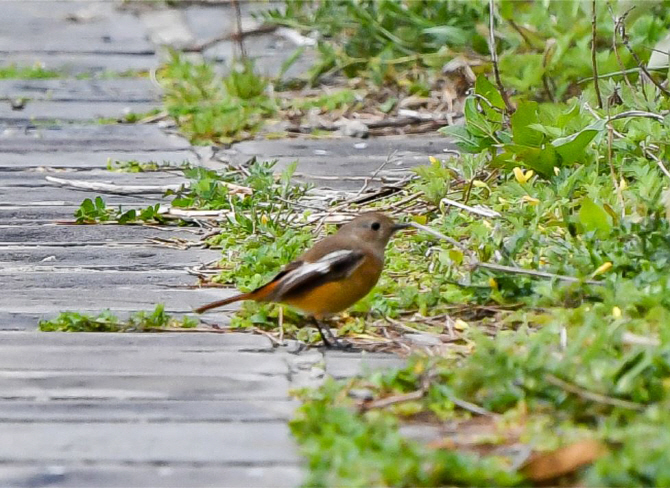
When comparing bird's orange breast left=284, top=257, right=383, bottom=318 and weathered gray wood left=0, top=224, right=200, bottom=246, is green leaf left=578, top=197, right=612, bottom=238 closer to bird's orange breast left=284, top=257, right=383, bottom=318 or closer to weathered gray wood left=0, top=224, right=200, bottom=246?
bird's orange breast left=284, top=257, right=383, bottom=318

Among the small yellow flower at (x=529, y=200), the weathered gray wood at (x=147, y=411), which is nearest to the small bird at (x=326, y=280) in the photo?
the weathered gray wood at (x=147, y=411)

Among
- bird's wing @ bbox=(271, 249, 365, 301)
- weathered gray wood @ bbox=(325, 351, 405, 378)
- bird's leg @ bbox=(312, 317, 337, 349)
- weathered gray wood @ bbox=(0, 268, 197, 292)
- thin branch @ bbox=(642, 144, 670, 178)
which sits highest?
thin branch @ bbox=(642, 144, 670, 178)

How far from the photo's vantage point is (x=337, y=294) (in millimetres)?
3549

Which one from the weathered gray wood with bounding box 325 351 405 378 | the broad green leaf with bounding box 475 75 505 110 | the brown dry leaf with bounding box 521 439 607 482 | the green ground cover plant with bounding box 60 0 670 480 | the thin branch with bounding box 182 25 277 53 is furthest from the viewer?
the thin branch with bounding box 182 25 277 53

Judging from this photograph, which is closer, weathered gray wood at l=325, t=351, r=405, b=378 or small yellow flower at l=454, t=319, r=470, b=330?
weathered gray wood at l=325, t=351, r=405, b=378

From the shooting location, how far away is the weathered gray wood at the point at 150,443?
2.64 metres

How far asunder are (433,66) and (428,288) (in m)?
3.23

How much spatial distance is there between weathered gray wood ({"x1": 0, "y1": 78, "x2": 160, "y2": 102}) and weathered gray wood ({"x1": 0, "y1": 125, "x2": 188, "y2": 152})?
687 millimetres

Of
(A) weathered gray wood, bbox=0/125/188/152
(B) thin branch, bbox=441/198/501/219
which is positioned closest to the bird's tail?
(B) thin branch, bbox=441/198/501/219

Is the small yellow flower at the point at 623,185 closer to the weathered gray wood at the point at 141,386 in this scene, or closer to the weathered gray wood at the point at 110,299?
the weathered gray wood at the point at 110,299

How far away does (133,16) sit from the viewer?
10.0 m

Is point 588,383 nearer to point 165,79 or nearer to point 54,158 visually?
point 54,158

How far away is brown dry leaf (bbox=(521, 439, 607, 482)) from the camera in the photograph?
245 centimetres

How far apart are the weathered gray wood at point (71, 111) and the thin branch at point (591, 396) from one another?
4.23 meters
